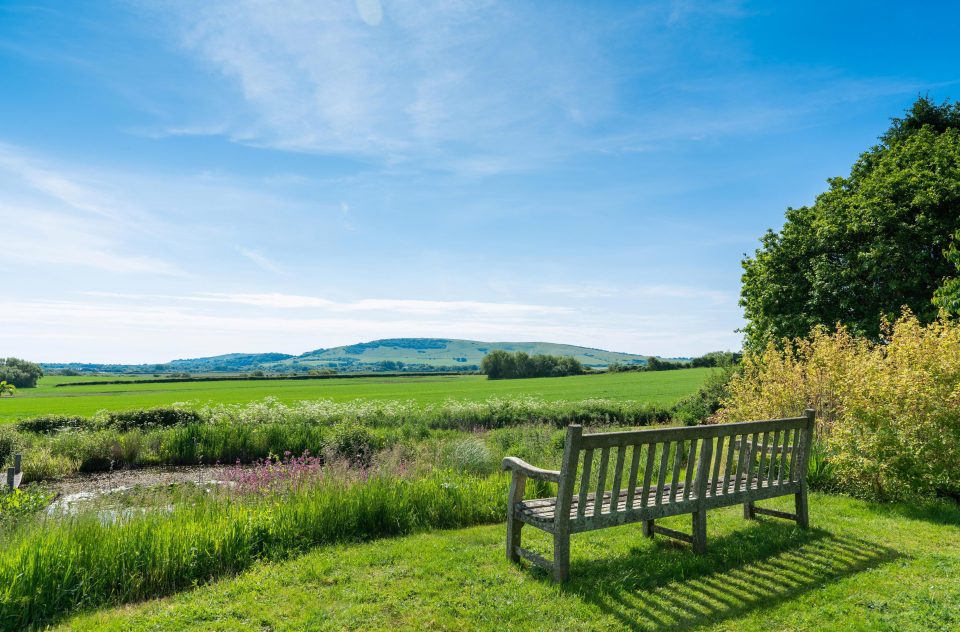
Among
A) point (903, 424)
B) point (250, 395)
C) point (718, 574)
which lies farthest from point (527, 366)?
point (718, 574)

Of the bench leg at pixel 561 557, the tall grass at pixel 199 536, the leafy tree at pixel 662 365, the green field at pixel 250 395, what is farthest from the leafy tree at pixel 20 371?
the leafy tree at pixel 662 365

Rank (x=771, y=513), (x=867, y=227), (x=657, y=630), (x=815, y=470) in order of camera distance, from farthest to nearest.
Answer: (x=867, y=227) → (x=815, y=470) → (x=771, y=513) → (x=657, y=630)

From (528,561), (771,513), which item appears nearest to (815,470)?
(771,513)

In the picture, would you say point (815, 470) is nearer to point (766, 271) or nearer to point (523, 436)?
point (523, 436)

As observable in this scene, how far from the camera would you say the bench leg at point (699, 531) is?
18.0ft

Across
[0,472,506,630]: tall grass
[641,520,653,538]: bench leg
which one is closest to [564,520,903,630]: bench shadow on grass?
[641,520,653,538]: bench leg

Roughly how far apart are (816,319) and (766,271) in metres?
3.18

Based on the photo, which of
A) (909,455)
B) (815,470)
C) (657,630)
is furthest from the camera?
(815,470)

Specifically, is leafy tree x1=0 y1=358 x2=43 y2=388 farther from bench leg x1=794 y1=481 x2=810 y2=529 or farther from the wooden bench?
bench leg x1=794 y1=481 x2=810 y2=529

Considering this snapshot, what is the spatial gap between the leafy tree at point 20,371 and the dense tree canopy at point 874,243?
66.4 metres

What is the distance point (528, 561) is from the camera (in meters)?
5.34

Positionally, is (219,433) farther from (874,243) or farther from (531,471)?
(874,243)

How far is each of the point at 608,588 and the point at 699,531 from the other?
144 cm

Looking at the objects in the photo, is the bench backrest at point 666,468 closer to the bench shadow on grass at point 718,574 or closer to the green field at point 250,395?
the bench shadow on grass at point 718,574
